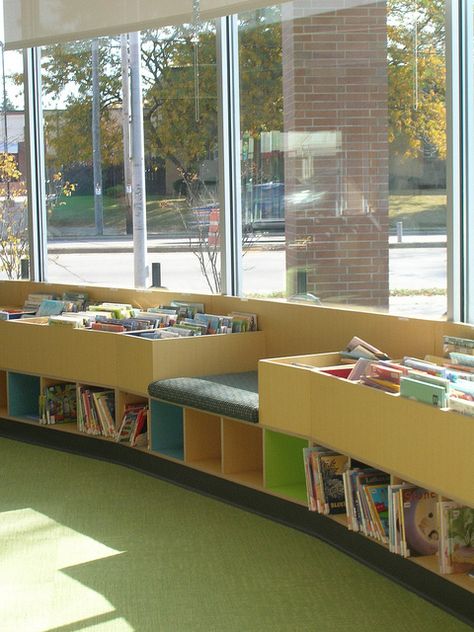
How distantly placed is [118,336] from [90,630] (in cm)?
271

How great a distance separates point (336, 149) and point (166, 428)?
1.93 m

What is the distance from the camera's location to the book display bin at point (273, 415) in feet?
14.0

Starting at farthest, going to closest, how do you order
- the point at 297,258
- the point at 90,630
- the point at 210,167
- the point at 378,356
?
the point at 210,167 → the point at 297,258 → the point at 378,356 → the point at 90,630

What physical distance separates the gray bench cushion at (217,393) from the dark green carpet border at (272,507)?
45cm

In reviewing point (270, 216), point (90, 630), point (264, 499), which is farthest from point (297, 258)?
point (90, 630)

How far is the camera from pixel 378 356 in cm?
525

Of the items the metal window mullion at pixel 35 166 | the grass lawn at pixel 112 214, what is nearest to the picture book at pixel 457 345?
the grass lawn at pixel 112 214

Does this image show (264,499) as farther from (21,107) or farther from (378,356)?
(21,107)

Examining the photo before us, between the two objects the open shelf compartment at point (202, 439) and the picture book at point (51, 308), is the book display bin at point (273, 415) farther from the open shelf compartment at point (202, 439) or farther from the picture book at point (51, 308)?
the picture book at point (51, 308)

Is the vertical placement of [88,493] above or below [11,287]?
below

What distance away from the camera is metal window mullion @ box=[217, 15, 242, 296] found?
677cm

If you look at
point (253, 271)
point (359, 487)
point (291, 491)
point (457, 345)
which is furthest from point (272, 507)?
point (253, 271)

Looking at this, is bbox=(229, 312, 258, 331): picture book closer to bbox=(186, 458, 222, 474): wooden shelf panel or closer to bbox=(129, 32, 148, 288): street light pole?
bbox=(186, 458, 222, 474): wooden shelf panel

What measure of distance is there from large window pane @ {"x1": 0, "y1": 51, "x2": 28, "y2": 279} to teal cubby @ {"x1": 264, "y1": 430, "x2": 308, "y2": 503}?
3750 millimetres
